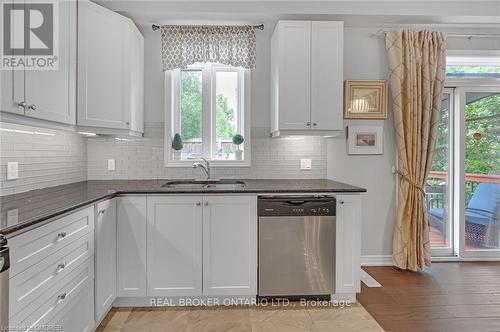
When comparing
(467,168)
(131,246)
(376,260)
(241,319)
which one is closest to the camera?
(241,319)

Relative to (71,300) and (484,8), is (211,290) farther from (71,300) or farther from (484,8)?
(484,8)

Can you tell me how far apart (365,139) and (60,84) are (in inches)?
111

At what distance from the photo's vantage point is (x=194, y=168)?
331cm

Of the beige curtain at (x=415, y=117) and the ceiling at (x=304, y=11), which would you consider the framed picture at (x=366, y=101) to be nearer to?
the beige curtain at (x=415, y=117)

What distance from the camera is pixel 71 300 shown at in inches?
70.1

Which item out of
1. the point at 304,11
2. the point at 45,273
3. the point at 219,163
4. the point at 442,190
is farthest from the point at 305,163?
the point at 45,273

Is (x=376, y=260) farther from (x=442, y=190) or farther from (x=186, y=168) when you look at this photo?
(x=186, y=168)

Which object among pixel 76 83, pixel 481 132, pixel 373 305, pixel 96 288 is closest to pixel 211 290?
pixel 96 288

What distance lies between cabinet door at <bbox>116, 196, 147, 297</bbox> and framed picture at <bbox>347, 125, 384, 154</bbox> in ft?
7.09

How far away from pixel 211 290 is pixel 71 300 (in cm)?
104

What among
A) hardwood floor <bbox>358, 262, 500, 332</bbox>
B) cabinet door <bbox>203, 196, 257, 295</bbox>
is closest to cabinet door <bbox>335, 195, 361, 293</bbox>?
hardwood floor <bbox>358, 262, 500, 332</bbox>

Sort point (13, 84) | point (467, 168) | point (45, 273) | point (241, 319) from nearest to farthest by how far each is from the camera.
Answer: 1. point (45, 273)
2. point (13, 84)
3. point (241, 319)
4. point (467, 168)

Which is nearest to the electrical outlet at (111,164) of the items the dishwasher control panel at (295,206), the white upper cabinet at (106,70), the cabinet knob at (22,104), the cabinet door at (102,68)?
the white upper cabinet at (106,70)

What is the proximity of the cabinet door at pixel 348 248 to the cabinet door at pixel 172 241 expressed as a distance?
112 cm
